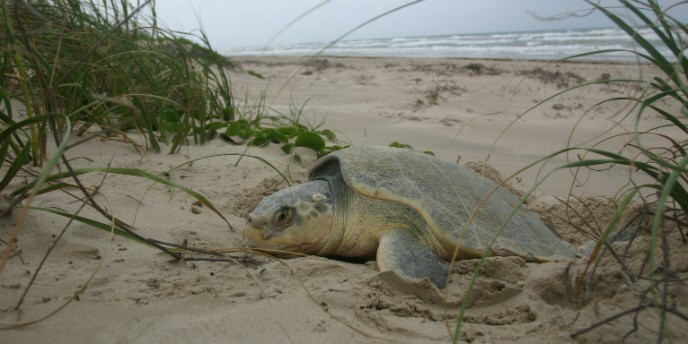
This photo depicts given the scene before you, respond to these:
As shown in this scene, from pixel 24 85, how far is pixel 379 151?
1421 mm

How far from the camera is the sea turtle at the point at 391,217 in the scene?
198 centimetres

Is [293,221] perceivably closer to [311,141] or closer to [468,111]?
[311,141]

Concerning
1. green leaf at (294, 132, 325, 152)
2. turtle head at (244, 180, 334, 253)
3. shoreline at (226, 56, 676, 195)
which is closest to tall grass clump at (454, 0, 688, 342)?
shoreline at (226, 56, 676, 195)

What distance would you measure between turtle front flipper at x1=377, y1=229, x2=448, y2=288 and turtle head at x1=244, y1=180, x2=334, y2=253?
28cm

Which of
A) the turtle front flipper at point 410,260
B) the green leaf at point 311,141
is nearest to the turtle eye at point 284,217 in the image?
the turtle front flipper at point 410,260

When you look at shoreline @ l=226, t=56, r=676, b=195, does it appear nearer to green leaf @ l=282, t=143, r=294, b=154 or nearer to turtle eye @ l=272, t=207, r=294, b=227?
green leaf @ l=282, t=143, r=294, b=154

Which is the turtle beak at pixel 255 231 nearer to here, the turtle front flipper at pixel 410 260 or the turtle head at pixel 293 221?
the turtle head at pixel 293 221

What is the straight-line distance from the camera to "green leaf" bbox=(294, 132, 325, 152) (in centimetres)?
322

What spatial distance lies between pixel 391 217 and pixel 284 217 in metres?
0.43

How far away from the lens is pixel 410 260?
5.95ft

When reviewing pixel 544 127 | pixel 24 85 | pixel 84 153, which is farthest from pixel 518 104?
pixel 24 85

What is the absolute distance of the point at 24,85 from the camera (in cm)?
192

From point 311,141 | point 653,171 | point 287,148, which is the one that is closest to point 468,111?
point 311,141

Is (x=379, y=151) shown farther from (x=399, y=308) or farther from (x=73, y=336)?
(x=73, y=336)
